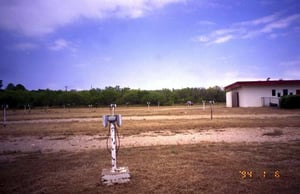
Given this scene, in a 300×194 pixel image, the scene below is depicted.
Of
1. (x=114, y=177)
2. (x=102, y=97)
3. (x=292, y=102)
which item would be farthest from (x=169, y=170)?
(x=102, y=97)

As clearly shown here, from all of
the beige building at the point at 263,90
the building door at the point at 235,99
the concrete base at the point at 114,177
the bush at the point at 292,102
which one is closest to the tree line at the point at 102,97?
the building door at the point at 235,99

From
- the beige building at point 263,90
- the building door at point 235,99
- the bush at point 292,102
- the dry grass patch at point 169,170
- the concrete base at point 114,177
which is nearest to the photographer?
the dry grass patch at point 169,170

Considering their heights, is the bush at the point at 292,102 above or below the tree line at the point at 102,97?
below

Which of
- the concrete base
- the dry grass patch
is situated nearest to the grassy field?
the dry grass patch

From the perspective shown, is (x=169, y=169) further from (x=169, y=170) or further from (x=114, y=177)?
(x=114, y=177)

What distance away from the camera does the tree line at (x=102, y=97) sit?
74000 mm

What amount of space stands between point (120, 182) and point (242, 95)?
38846mm

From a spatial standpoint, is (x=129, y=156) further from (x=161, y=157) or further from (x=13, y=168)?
(x=13, y=168)

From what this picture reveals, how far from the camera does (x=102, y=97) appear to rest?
257 ft

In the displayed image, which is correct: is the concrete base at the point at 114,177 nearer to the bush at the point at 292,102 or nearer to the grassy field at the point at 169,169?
the grassy field at the point at 169,169

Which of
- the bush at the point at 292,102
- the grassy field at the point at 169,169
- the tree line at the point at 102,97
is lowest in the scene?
the grassy field at the point at 169,169

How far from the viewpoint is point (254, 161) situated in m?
7.29

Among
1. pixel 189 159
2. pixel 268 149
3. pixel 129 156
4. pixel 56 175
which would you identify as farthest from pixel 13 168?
pixel 268 149

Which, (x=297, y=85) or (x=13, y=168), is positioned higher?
(x=297, y=85)
